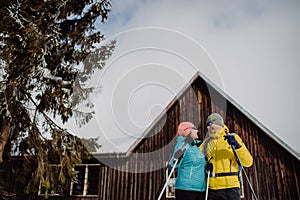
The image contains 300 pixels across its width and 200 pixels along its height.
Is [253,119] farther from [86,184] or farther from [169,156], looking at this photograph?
[86,184]

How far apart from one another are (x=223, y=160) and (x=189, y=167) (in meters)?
0.45

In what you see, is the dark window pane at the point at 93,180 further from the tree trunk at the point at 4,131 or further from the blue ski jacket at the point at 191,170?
the blue ski jacket at the point at 191,170

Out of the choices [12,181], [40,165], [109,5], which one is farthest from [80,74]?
[12,181]

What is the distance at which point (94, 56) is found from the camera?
33.3ft

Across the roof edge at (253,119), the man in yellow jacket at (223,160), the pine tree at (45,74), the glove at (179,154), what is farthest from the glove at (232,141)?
the roof edge at (253,119)

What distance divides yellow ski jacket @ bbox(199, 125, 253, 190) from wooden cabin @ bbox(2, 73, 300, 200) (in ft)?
20.1

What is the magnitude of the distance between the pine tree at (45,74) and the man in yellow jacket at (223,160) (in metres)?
5.82

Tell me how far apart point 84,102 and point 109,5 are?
3.32m

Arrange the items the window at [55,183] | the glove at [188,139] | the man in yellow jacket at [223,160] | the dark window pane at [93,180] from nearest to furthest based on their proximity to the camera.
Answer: the man in yellow jacket at [223,160] < the glove at [188,139] < the window at [55,183] < the dark window pane at [93,180]

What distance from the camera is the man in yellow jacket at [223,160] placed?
363 centimetres

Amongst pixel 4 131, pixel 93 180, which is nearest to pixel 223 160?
pixel 4 131

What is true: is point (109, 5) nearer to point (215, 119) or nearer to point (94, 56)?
point (94, 56)

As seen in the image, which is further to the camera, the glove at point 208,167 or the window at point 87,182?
the window at point 87,182

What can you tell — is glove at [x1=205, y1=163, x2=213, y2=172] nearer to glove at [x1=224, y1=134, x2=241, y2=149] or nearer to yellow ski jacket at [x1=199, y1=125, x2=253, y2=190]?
yellow ski jacket at [x1=199, y1=125, x2=253, y2=190]
